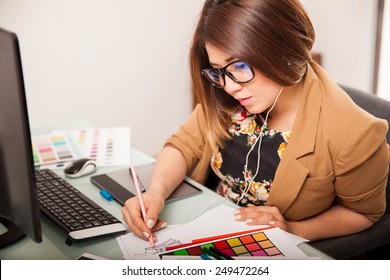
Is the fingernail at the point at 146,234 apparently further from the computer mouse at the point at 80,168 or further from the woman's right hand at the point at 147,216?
the computer mouse at the point at 80,168

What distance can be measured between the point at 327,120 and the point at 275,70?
18cm

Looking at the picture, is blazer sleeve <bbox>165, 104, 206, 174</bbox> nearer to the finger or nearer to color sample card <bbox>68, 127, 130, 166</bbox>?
color sample card <bbox>68, 127, 130, 166</bbox>

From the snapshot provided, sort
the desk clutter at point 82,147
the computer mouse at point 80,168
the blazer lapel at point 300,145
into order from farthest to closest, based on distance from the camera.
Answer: the desk clutter at point 82,147
the computer mouse at point 80,168
the blazer lapel at point 300,145

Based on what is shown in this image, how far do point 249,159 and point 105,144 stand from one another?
0.49 m

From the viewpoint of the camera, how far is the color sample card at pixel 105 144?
4.63 ft

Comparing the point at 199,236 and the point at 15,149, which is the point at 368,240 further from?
the point at 15,149

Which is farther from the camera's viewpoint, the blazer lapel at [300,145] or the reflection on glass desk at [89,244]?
the blazer lapel at [300,145]

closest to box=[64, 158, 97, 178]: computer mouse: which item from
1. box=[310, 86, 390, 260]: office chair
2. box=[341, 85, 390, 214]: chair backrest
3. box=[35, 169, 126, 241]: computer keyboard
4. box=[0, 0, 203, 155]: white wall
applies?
box=[35, 169, 126, 241]: computer keyboard

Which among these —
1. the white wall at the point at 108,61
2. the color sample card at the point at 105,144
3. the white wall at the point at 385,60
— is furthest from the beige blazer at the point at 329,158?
the white wall at the point at 385,60

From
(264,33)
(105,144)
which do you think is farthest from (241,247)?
(105,144)

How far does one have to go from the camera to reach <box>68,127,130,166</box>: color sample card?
1411 mm

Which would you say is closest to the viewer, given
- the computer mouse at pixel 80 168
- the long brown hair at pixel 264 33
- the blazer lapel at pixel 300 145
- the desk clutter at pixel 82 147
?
the long brown hair at pixel 264 33

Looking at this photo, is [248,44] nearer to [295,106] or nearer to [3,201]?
[295,106]

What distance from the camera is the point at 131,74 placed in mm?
2590
